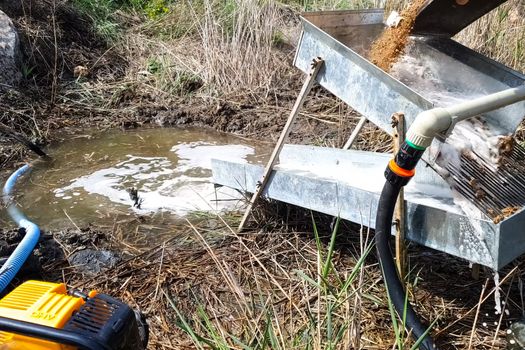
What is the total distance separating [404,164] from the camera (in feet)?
6.54

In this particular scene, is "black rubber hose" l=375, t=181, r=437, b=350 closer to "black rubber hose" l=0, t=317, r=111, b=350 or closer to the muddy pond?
"black rubber hose" l=0, t=317, r=111, b=350

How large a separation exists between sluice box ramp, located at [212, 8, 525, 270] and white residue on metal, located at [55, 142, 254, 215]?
1.60 feet

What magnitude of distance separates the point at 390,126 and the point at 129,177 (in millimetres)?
2580

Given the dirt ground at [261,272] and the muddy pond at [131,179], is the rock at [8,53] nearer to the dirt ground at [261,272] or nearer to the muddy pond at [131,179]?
the dirt ground at [261,272]

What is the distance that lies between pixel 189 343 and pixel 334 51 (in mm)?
1533

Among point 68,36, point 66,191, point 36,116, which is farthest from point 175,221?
point 68,36

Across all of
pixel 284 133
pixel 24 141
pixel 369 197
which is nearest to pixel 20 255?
pixel 284 133

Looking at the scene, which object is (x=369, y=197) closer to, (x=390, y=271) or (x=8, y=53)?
(x=390, y=271)

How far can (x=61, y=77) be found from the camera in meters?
5.98

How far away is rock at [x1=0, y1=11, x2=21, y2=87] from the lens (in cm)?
546

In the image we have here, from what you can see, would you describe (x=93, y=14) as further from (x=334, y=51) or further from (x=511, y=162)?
(x=511, y=162)

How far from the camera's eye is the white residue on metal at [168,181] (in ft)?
12.6

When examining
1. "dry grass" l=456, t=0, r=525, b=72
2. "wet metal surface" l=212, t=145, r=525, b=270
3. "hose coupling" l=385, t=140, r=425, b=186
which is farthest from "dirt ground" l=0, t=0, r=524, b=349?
"dry grass" l=456, t=0, r=525, b=72

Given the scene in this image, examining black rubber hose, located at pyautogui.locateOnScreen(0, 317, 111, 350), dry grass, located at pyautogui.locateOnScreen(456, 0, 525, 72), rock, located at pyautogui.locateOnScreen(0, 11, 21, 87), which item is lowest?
rock, located at pyautogui.locateOnScreen(0, 11, 21, 87)
